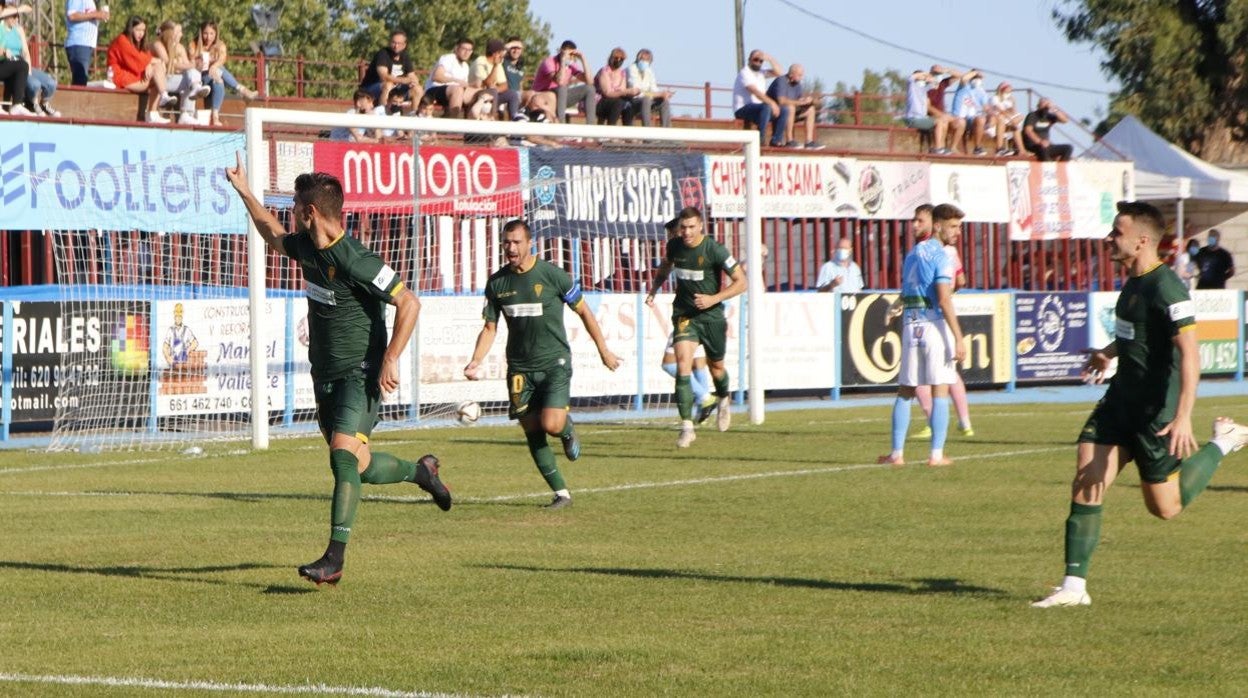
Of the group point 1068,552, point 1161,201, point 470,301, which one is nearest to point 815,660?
point 1068,552

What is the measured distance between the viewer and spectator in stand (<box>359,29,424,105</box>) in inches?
981

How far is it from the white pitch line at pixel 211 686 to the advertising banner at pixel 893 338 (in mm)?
19901

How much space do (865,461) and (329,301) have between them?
7.85 metres

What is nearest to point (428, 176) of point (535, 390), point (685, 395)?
point (685, 395)

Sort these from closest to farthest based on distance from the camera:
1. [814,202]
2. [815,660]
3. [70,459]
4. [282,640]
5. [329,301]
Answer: [815,660] < [282,640] < [329,301] < [70,459] < [814,202]

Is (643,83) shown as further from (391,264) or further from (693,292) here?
(693,292)

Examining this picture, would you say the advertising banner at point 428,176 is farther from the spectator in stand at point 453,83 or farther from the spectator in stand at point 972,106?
the spectator in stand at point 972,106

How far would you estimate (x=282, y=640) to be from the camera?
24.7 ft

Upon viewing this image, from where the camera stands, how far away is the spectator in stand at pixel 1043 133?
113 feet

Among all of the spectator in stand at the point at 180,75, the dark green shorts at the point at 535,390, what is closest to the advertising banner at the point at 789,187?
the spectator in stand at the point at 180,75

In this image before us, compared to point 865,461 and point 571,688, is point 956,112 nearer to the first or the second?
point 865,461

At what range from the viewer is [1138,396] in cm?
809

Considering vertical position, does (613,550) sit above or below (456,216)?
below

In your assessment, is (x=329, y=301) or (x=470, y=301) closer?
(x=329, y=301)
